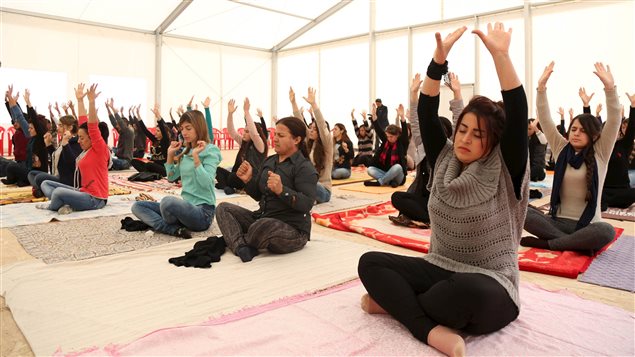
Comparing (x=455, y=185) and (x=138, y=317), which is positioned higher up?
(x=455, y=185)

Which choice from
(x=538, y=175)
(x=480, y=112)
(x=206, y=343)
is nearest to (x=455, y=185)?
(x=480, y=112)

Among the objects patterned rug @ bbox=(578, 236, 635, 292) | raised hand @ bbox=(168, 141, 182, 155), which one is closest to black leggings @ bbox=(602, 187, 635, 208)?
patterned rug @ bbox=(578, 236, 635, 292)

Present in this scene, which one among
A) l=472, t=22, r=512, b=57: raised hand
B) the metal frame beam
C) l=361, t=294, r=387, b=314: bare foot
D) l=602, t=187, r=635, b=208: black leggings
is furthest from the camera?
the metal frame beam

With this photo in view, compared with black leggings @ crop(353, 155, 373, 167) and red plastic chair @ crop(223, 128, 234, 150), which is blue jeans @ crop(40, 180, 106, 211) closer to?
black leggings @ crop(353, 155, 373, 167)

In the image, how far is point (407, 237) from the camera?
3.67m

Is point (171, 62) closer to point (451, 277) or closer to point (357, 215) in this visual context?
point (357, 215)

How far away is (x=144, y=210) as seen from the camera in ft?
12.1

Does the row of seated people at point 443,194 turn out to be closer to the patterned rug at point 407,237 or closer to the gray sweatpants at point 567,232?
the gray sweatpants at point 567,232

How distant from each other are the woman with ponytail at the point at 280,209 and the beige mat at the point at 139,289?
0.10m

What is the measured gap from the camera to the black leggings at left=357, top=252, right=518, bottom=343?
5.46 ft

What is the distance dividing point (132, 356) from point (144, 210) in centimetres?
222

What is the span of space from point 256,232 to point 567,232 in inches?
83.5

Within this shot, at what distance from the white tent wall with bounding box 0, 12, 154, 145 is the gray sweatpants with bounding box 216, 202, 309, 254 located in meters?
10.9

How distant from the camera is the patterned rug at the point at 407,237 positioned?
2.82 metres
